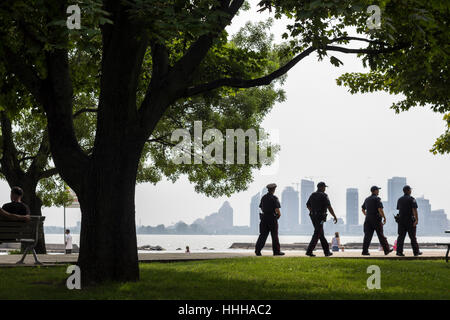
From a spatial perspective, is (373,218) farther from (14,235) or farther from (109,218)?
(14,235)

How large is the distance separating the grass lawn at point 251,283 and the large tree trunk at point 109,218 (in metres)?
0.38

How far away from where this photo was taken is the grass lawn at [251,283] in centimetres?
771

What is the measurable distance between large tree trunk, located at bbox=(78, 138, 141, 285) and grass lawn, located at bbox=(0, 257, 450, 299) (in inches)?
14.9

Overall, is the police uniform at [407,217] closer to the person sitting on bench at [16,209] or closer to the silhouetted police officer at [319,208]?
the silhouetted police officer at [319,208]

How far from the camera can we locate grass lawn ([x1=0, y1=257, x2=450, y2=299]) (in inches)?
304

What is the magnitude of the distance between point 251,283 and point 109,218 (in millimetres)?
2450

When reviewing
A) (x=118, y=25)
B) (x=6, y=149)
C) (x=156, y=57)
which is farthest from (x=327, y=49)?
(x=6, y=149)

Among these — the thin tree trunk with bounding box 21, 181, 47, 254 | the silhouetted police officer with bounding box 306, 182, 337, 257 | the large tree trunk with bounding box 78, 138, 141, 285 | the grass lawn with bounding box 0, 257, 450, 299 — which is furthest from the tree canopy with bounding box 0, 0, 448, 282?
the thin tree trunk with bounding box 21, 181, 47, 254

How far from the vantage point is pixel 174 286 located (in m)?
8.51

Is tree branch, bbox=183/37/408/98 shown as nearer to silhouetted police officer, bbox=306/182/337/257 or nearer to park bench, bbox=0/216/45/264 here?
park bench, bbox=0/216/45/264

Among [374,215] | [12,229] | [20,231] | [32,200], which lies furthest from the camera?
[32,200]

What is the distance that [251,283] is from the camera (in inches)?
357

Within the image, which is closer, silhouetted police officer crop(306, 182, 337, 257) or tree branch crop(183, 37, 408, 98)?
tree branch crop(183, 37, 408, 98)

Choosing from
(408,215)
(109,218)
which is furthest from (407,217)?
(109,218)
